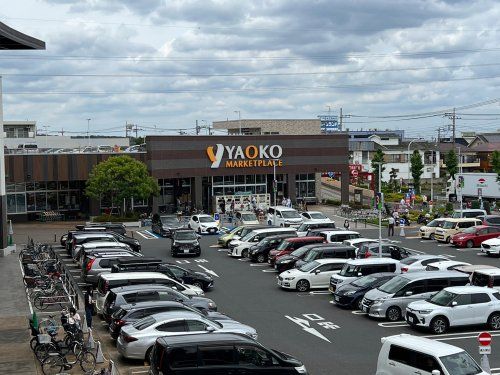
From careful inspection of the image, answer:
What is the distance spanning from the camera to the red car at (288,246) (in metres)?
35.3

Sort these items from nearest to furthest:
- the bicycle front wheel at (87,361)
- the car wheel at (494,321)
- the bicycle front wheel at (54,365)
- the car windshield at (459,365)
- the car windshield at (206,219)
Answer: the car windshield at (459,365), the bicycle front wheel at (54,365), the bicycle front wheel at (87,361), the car wheel at (494,321), the car windshield at (206,219)

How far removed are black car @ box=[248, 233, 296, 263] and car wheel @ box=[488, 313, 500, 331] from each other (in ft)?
53.4

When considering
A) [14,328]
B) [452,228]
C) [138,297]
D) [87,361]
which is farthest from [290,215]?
[87,361]

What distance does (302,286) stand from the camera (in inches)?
1157

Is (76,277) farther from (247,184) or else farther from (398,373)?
(247,184)

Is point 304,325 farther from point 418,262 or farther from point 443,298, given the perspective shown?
point 418,262

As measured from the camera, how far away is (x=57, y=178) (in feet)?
194

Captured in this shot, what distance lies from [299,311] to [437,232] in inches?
875

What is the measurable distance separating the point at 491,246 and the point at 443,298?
56.3 ft

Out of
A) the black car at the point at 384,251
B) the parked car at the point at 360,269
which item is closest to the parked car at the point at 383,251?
the black car at the point at 384,251

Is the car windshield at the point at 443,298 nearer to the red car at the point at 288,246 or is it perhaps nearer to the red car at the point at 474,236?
the red car at the point at 288,246

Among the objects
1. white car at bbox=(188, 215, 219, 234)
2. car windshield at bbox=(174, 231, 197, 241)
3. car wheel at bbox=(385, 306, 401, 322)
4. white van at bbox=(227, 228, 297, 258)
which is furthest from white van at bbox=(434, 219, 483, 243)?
car wheel at bbox=(385, 306, 401, 322)

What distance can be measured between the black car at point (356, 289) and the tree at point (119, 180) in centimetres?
3177

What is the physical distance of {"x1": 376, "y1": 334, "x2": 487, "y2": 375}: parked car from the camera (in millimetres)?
14844
